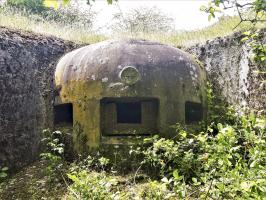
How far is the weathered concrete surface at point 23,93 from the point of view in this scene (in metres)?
5.64

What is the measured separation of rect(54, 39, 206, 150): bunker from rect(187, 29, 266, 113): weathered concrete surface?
1.01 m

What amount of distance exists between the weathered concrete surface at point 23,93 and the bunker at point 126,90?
0.71 metres

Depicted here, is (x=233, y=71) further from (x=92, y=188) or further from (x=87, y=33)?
(x=92, y=188)

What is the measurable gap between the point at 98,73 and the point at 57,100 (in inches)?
39.2

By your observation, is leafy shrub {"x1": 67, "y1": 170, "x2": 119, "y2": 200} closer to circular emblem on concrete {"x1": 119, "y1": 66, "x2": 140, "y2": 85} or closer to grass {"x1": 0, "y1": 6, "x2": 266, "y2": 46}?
circular emblem on concrete {"x1": 119, "y1": 66, "x2": 140, "y2": 85}

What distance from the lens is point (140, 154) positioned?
17.0 feet

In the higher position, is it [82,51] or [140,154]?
[82,51]

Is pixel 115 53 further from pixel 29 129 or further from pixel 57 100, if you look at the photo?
pixel 29 129

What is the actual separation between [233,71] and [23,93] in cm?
362

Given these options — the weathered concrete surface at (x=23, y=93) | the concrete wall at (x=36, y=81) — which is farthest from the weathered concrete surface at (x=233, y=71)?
the weathered concrete surface at (x=23, y=93)

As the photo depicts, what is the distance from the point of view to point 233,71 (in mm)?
6609

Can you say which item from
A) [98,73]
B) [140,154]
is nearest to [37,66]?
[98,73]

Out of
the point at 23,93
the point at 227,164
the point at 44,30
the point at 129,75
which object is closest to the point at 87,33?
the point at 44,30

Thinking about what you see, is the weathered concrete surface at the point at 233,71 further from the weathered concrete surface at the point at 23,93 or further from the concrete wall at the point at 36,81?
the weathered concrete surface at the point at 23,93
